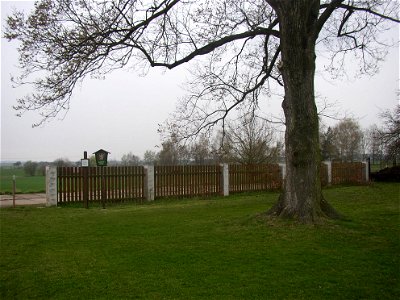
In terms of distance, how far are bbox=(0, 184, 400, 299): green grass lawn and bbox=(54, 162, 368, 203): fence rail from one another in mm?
5549

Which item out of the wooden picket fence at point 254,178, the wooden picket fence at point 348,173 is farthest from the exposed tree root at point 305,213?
the wooden picket fence at point 348,173

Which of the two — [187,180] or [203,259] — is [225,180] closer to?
[187,180]

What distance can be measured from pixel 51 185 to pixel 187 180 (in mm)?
6422

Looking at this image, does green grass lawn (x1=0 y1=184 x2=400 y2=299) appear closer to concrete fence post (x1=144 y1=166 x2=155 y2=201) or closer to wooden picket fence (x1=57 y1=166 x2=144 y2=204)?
wooden picket fence (x1=57 y1=166 x2=144 y2=204)

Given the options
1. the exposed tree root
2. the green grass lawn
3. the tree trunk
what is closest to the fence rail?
the green grass lawn

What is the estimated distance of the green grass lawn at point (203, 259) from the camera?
4.98 metres

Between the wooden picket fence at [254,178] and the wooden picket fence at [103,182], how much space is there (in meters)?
5.40

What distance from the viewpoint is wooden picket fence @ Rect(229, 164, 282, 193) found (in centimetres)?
2139

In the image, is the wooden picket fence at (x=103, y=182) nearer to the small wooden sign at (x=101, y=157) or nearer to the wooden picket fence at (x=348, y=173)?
the small wooden sign at (x=101, y=157)

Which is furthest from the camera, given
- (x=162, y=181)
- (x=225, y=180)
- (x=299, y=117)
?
(x=225, y=180)

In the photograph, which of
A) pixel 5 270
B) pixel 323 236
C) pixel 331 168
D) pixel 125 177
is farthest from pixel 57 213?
pixel 331 168

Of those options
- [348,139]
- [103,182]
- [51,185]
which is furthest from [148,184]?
[348,139]

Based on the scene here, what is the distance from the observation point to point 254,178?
73.4 feet

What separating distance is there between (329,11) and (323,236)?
5.89 meters
